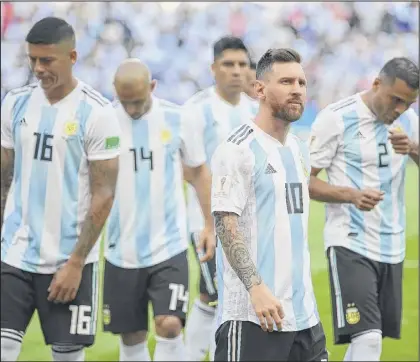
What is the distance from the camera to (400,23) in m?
23.9

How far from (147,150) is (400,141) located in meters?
1.49

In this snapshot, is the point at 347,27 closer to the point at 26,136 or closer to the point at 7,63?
the point at 7,63

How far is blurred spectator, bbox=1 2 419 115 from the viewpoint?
19484 millimetres

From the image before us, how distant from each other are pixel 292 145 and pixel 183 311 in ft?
6.63

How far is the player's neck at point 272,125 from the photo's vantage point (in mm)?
4133

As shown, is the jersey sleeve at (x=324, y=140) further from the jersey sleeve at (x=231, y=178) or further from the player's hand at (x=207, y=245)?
the jersey sleeve at (x=231, y=178)

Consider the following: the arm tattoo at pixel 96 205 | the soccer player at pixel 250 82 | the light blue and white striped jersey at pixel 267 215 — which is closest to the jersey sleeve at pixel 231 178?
the light blue and white striped jersey at pixel 267 215

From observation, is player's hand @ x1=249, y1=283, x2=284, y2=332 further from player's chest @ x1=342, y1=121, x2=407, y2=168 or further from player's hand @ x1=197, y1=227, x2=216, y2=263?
player's chest @ x1=342, y1=121, x2=407, y2=168

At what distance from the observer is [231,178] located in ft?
13.0

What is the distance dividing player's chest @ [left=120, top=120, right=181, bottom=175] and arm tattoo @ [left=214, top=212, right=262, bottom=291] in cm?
222

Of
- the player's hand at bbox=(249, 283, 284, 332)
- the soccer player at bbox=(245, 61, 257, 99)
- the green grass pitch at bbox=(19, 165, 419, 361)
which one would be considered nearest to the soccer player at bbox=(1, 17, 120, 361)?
the player's hand at bbox=(249, 283, 284, 332)

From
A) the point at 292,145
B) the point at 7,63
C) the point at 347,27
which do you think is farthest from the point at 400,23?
the point at 292,145

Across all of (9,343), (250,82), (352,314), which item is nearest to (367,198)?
(352,314)

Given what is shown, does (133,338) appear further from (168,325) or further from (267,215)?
(267,215)
